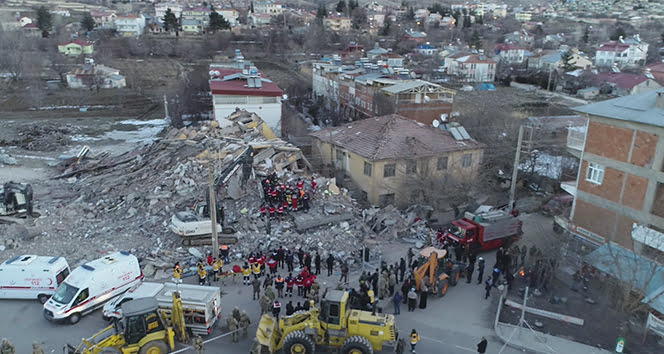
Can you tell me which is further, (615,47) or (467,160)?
(615,47)

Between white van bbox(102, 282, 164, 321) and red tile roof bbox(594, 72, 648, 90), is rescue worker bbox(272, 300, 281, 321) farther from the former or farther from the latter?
red tile roof bbox(594, 72, 648, 90)

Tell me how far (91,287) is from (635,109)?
18927 millimetres

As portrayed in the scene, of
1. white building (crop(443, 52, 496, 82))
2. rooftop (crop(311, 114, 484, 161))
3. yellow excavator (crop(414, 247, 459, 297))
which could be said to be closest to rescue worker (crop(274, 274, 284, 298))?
yellow excavator (crop(414, 247, 459, 297))

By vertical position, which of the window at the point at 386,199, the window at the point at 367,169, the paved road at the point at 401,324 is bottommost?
the window at the point at 386,199

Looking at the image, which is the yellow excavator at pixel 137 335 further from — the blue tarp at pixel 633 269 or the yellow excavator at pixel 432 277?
the blue tarp at pixel 633 269

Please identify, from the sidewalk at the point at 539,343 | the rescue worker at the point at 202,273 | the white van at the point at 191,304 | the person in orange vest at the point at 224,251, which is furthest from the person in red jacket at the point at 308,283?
the sidewalk at the point at 539,343

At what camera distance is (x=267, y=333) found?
39.8ft

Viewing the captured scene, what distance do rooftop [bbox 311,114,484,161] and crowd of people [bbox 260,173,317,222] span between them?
15.3 ft

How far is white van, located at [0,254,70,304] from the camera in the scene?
14961mm

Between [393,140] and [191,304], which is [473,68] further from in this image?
[191,304]

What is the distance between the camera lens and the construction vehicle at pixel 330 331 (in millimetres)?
11844

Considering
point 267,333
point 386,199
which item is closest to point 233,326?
point 267,333

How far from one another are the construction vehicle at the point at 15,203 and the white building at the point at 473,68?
64210 millimetres

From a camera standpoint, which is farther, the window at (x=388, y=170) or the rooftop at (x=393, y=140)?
the rooftop at (x=393, y=140)
